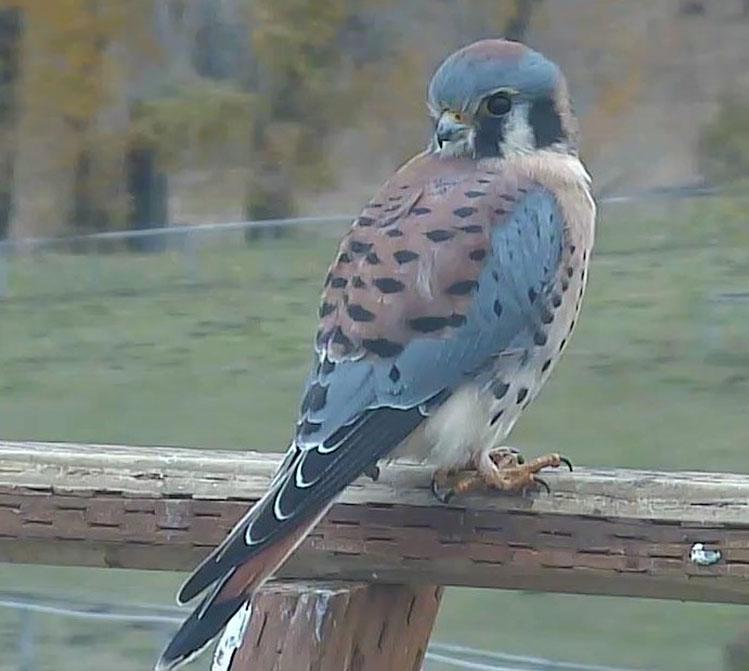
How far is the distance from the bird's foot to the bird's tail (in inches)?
7.5

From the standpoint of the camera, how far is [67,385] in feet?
18.5

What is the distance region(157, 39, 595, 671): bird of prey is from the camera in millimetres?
1696

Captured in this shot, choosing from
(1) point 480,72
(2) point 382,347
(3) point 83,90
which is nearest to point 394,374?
(2) point 382,347

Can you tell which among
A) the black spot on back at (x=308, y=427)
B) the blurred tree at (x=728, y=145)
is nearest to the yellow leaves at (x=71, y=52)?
the blurred tree at (x=728, y=145)

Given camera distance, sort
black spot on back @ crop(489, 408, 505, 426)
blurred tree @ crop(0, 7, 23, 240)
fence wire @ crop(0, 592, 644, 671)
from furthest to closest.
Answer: blurred tree @ crop(0, 7, 23, 240)
fence wire @ crop(0, 592, 644, 671)
black spot on back @ crop(489, 408, 505, 426)

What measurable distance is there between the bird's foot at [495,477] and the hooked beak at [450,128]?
0.34m

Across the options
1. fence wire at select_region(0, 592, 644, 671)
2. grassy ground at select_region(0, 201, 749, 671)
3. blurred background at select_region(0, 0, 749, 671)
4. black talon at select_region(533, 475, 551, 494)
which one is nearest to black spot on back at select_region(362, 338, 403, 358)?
black talon at select_region(533, 475, 551, 494)

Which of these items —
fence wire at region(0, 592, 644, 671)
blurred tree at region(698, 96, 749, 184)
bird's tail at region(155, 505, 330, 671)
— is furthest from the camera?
blurred tree at region(698, 96, 749, 184)

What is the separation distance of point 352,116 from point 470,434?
370cm

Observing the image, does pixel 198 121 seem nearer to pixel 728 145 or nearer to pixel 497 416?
pixel 728 145

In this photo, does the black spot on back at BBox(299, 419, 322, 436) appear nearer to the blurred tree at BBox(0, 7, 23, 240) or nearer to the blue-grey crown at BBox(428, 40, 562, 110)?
the blue-grey crown at BBox(428, 40, 562, 110)

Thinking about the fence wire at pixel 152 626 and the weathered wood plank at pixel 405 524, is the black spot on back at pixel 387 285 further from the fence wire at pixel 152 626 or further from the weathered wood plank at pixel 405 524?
the fence wire at pixel 152 626

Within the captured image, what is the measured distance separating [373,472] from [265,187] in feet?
13.6

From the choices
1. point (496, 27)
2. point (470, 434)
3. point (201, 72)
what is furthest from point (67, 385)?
point (470, 434)
